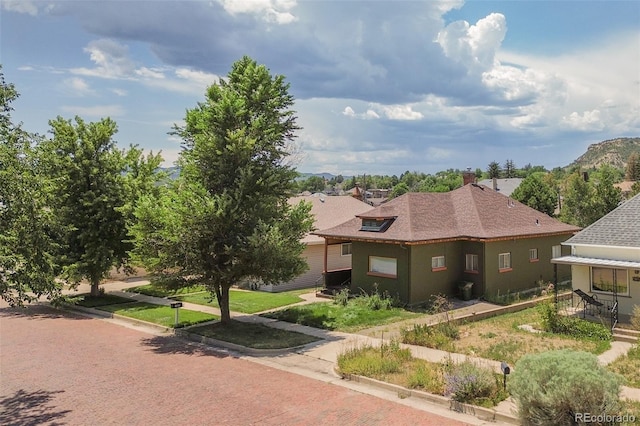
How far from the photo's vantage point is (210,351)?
15.6m

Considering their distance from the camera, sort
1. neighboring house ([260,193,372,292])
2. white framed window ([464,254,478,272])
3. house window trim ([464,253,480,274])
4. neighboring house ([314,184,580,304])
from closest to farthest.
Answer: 1. neighboring house ([314,184,580,304])
2. house window trim ([464,253,480,274])
3. white framed window ([464,254,478,272])
4. neighboring house ([260,193,372,292])

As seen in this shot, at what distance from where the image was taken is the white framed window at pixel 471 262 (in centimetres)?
2328

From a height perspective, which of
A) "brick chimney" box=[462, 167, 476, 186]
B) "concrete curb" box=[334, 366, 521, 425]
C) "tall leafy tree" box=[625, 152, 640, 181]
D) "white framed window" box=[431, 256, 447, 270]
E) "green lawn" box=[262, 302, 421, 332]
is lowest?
"concrete curb" box=[334, 366, 521, 425]

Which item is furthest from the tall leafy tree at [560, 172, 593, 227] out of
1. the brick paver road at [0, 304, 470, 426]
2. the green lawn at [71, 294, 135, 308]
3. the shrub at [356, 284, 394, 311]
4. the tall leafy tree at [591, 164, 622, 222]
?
the brick paver road at [0, 304, 470, 426]

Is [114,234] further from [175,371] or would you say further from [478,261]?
[478,261]

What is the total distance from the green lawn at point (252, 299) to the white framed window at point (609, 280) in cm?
1303

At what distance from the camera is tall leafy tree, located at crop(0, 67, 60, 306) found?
10.3m

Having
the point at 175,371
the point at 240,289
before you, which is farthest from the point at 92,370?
the point at 240,289

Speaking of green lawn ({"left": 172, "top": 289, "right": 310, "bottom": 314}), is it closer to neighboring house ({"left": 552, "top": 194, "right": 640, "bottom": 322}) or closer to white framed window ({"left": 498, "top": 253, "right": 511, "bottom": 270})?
white framed window ({"left": 498, "top": 253, "right": 511, "bottom": 270})

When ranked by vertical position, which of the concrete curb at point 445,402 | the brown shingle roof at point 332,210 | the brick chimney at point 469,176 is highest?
the brick chimney at point 469,176

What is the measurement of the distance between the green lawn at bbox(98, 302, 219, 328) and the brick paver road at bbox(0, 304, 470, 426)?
2.79 meters

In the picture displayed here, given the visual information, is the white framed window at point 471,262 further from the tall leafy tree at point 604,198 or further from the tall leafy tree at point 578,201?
the tall leafy tree at point 578,201

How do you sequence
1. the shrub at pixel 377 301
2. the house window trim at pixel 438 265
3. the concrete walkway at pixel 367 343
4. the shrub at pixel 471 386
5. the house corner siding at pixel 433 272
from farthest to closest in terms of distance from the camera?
the house window trim at pixel 438 265
the house corner siding at pixel 433 272
the shrub at pixel 377 301
the concrete walkway at pixel 367 343
the shrub at pixel 471 386

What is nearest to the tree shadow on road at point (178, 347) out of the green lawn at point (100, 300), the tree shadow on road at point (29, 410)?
the tree shadow on road at point (29, 410)
